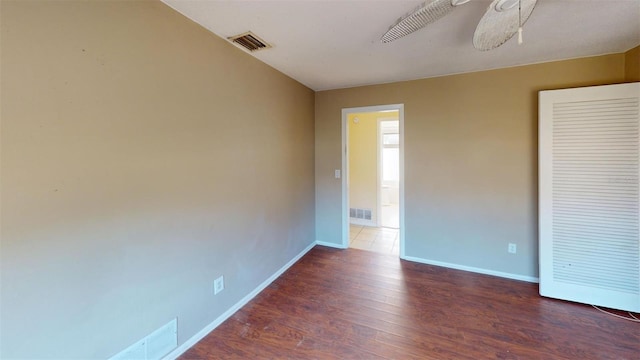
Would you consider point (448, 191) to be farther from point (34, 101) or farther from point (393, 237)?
point (34, 101)

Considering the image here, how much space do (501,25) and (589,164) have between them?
66.5 inches

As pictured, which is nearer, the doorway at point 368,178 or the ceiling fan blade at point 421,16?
the ceiling fan blade at point 421,16

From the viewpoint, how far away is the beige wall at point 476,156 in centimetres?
255

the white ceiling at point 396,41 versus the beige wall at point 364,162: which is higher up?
the white ceiling at point 396,41

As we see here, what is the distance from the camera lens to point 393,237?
13.5 ft

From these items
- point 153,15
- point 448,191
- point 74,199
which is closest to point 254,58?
point 153,15

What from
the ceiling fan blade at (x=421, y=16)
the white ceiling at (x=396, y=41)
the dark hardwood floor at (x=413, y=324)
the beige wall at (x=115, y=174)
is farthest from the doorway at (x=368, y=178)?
the ceiling fan blade at (x=421, y=16)

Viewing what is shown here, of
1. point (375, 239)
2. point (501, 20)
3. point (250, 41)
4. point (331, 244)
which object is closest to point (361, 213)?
point (375, 239)

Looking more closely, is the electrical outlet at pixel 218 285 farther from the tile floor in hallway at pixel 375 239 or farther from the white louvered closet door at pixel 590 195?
the white louvered closet door at pixel 590 195

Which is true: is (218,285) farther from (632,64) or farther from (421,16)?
(632,64)

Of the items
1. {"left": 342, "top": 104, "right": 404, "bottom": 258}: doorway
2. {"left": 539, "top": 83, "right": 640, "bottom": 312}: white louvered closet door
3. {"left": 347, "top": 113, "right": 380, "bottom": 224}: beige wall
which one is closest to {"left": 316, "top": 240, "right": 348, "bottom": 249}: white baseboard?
{"left": 342, "top": 104, "right": 404, "bottom": 258}: doorway

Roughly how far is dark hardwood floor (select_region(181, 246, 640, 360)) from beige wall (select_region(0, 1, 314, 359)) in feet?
1.21

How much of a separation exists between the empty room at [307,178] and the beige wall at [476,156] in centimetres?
2

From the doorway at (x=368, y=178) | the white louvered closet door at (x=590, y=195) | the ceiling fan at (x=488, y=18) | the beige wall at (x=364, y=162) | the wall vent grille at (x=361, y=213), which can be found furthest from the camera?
the wall vent grille at (x=361, y=213)
